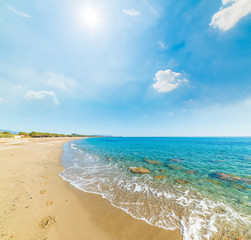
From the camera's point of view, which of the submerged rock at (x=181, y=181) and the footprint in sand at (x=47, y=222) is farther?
the submerged rock at (x=181, y=181)

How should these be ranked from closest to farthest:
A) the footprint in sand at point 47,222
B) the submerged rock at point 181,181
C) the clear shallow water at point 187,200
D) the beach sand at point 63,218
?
the beach sand at point 63,218, the footprint in sand at point 47,222, the clear shallow water at point 187,200, the submerged rock at point 181,181

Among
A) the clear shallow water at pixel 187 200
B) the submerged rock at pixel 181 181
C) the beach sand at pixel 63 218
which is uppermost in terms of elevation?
the beach sand at pixel 63 218

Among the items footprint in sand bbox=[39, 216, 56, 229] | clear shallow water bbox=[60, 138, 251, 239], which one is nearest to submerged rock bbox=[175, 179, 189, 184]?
clear shallow water bbox=[60, 138, 251, 239]

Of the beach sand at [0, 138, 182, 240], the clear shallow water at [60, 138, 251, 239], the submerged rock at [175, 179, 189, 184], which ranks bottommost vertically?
the submerged rock at [175, 179, 189, 184]

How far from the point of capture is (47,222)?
17.5 feet

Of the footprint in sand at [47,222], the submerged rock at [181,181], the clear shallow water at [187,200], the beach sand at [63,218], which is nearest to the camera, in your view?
the beach sand at [63,218]

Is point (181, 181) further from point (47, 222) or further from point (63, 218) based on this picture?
point (47, 222)

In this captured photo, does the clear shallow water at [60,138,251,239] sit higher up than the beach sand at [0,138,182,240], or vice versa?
the beach sand at [0,138,182,240]

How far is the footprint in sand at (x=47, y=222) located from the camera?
515cm

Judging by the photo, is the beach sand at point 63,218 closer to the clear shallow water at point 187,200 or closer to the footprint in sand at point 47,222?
the footprint in sand at point 47,222

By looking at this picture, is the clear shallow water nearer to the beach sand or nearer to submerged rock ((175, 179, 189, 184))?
submerged rock ((175, 179, 189, 184))

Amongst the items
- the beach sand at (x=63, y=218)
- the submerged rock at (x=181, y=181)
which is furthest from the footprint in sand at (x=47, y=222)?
the submerged rock at (x=181, y=181)

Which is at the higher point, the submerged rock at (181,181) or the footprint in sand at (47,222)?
the footprint in sand at (47,222)

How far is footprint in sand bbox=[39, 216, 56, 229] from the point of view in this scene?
5.15 metres
